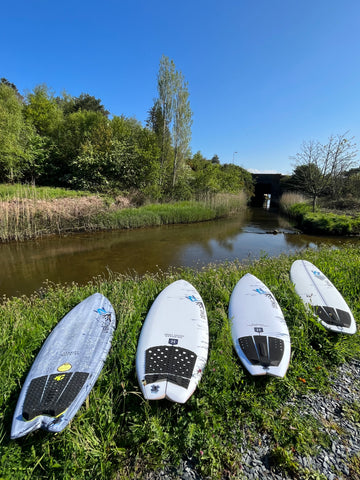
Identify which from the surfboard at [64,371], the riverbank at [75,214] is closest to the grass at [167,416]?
the surfboard at [64,371]

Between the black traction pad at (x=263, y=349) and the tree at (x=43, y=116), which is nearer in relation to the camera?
the black traction pad at (x=263, y=349)

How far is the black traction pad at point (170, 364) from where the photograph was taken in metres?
1.60

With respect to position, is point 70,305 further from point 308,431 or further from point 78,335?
point 308,431

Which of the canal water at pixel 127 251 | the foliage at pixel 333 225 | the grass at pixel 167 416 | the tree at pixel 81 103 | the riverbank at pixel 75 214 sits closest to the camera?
the grass at pixel 167 416

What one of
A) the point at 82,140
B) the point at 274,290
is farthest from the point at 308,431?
the point at 82,140

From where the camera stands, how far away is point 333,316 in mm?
2348

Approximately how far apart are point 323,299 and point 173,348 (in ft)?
6.34

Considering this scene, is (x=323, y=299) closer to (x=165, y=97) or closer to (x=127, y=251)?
(x=127, y=251)

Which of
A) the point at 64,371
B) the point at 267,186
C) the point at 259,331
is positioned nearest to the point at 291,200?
the point at 267,186

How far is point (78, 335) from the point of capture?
205cm

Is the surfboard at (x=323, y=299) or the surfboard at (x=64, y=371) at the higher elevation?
the surfboard at (x=323, y=299)

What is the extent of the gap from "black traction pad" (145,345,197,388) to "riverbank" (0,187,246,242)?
7.24m

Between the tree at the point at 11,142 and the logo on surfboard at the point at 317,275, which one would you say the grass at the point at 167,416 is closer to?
the logo on surfboard at the point at 317,275

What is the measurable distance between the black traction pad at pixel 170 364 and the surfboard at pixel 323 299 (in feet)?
4.91
